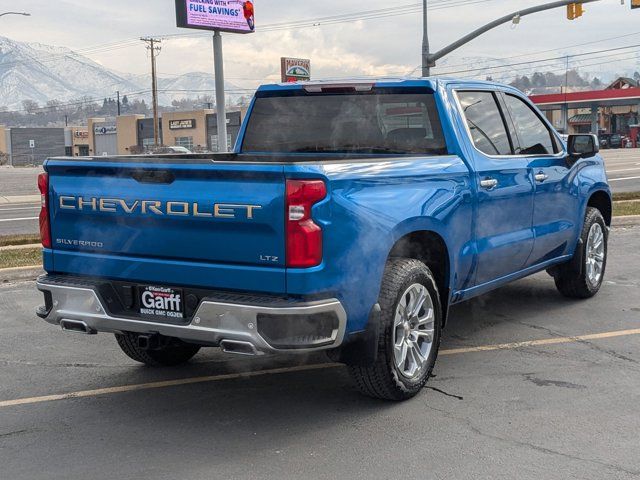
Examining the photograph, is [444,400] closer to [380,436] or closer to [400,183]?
[380,436]

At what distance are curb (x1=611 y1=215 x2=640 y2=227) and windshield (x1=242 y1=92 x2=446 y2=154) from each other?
805 centimetres

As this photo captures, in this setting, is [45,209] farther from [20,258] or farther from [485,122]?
[20,258]

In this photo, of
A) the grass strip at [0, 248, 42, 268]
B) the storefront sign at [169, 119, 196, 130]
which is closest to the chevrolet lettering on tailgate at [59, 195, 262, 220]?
the grass strip at [0, 248, 42, 268]

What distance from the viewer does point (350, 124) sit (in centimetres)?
582

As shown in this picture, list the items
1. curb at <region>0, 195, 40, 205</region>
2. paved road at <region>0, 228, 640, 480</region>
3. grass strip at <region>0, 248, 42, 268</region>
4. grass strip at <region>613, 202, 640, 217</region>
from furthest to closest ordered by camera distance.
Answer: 1. curb at <region>0, 195, 40, 205</region>
2. grass strip at <region>613, 202, 640, 217</region>
3. grass strip at <region>0, 248, 42, 268</region>
4. paved road at <region>0, 228, 640, 480</region>

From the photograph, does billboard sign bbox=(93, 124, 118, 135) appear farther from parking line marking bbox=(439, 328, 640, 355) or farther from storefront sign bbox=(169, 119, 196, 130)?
parking line marking bbox=(439, 328, 640, 355)

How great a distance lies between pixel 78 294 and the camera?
14.9ft

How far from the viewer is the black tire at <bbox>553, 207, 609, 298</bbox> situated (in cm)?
730

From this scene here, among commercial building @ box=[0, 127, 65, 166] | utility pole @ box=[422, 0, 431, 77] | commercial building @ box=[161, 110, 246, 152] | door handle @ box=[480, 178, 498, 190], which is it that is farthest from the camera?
commercial building @ box=[0, 127, 65, 166]

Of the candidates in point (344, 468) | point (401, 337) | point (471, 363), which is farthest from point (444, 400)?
point (344, 468)

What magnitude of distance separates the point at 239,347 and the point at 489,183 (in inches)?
92.5

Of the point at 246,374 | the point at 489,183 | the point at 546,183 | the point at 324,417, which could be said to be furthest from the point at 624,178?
the point at 324,417

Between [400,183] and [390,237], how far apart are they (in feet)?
1.15

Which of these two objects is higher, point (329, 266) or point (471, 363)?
point (329, 266)
